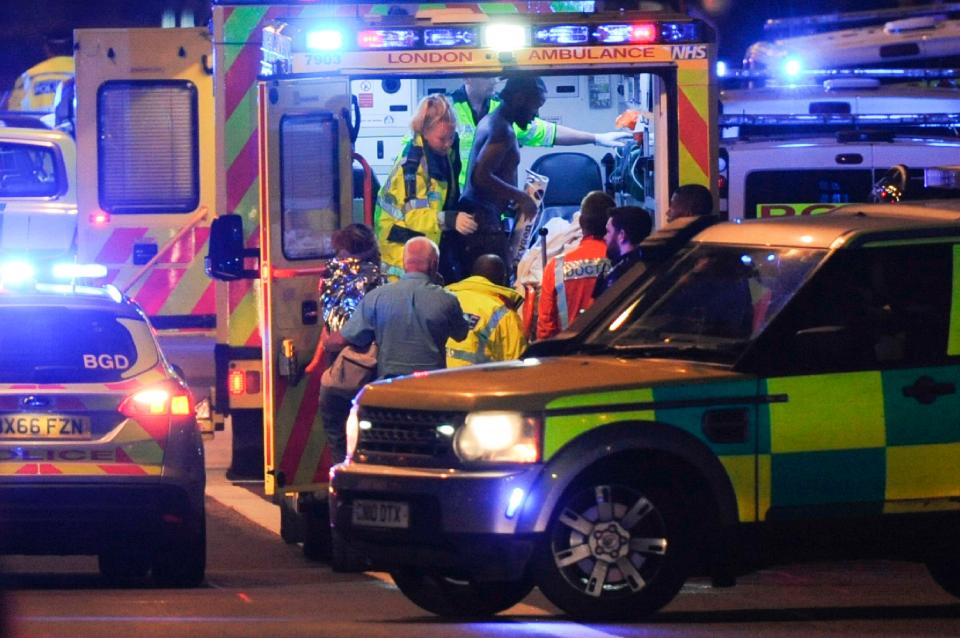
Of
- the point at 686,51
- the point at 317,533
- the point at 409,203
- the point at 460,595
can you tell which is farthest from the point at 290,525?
the point at 686,51

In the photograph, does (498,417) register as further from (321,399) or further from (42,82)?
(42,82)

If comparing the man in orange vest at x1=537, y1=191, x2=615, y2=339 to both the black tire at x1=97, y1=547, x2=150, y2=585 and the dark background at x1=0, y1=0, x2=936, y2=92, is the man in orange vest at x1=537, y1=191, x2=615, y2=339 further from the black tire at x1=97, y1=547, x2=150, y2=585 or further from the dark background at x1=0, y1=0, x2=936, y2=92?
the dark background at x1=0, y1=0, x2=936, y2=92

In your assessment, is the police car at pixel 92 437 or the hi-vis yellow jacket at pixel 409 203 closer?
the police car at pixel 92 437

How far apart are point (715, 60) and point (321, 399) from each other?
2564 millimetres

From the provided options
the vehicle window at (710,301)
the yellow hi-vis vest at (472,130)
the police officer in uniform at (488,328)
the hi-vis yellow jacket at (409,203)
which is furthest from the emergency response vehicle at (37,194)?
the vehicle window at (710,301)

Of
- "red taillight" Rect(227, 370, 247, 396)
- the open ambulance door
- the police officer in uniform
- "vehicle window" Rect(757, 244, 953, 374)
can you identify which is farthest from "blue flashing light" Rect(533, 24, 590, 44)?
"red taillight" Rect(227, 370, 247, 396)

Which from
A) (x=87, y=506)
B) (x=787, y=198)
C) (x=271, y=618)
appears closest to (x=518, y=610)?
(x=271, y=618)

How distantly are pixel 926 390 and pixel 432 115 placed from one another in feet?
15.5

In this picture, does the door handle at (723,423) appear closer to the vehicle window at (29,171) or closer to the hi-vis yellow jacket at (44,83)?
the vehicle window at (29,171)

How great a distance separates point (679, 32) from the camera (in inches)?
418

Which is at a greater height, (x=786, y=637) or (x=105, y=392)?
(x=105, y=392)

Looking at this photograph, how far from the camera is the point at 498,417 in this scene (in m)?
7.70

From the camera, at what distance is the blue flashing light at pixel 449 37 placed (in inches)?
411

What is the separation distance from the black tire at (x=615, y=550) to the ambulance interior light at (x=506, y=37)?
334 cm
